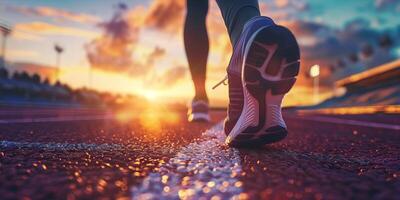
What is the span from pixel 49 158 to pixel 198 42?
180 centimetres

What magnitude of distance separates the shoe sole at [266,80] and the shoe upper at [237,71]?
65 mm

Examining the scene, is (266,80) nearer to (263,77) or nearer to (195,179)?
(263,77)

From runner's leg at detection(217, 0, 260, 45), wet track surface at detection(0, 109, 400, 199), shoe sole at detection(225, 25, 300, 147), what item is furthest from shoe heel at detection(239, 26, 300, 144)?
runner's leg at detection(217, 0, 260, 45)

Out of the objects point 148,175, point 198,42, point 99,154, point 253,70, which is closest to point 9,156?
point 99,154

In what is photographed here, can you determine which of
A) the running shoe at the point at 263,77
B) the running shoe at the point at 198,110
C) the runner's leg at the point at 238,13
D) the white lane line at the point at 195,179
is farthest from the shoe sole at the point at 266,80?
the running shoe at the point at 198,110

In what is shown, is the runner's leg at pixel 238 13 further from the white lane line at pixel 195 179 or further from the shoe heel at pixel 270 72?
the white lane line at pixel 195 179

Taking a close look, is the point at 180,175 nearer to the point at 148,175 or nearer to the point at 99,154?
the point at 148,175

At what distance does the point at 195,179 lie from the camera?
0.82 m

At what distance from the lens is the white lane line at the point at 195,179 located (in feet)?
2.29

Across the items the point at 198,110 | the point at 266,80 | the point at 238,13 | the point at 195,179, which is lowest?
the point at 195,179

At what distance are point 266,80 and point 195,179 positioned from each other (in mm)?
553

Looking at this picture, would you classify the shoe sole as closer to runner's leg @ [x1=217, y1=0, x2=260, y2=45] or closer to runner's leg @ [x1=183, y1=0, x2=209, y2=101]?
runner's leg @ [x1=217, y1=0, x2=260, y2=45]

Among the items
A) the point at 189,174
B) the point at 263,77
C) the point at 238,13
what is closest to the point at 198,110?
the point at 238,13

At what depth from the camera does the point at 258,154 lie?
1.24 meters
